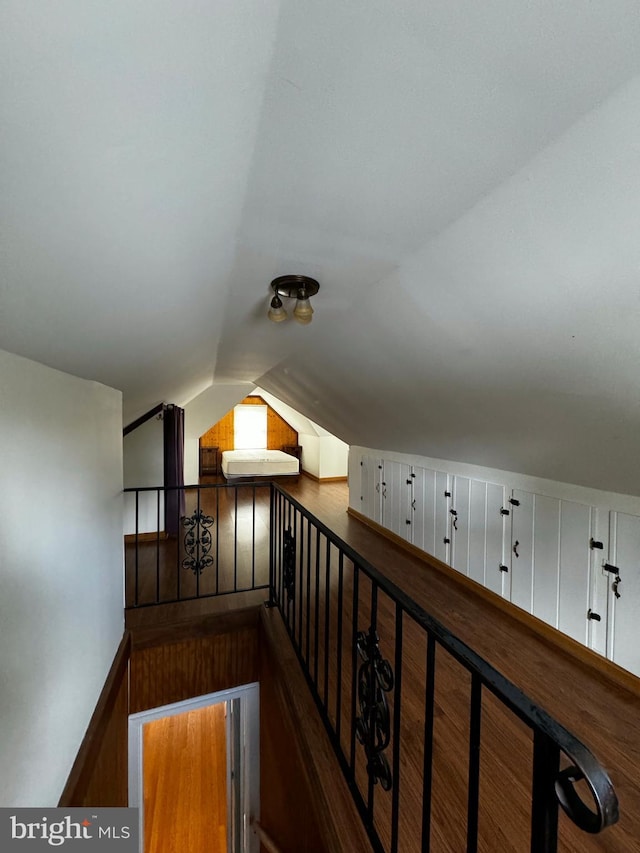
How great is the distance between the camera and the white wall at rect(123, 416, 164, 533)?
408 centimetres

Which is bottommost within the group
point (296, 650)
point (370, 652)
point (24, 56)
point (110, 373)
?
point (296, 650)

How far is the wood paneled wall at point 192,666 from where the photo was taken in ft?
8.05

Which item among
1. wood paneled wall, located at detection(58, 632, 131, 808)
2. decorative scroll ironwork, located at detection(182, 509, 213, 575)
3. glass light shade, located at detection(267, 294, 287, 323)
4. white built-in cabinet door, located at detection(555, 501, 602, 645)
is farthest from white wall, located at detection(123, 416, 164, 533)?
white built-in cabinet door, located at detection(555, 501, 602, 645)

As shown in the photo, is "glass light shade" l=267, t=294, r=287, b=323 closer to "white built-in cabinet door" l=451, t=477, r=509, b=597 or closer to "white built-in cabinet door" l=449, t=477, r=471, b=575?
"white built-in cabinet door" l=451, t=477, r=509, b=597

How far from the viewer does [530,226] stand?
1.01 meters

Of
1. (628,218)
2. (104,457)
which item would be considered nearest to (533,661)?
(628,218)

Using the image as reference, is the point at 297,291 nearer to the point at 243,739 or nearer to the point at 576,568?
the point at 576,568

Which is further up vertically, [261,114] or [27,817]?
[261,114]

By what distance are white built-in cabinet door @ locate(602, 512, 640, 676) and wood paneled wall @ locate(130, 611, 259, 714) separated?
88.7 inches

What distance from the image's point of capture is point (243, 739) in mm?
2697

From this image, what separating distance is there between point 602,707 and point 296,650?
5.27 feet

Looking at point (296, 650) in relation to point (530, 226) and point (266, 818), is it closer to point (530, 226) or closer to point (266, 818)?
point (266, 818)

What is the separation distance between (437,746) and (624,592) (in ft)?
4.41

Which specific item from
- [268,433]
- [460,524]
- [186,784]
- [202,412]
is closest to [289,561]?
[460,524]
